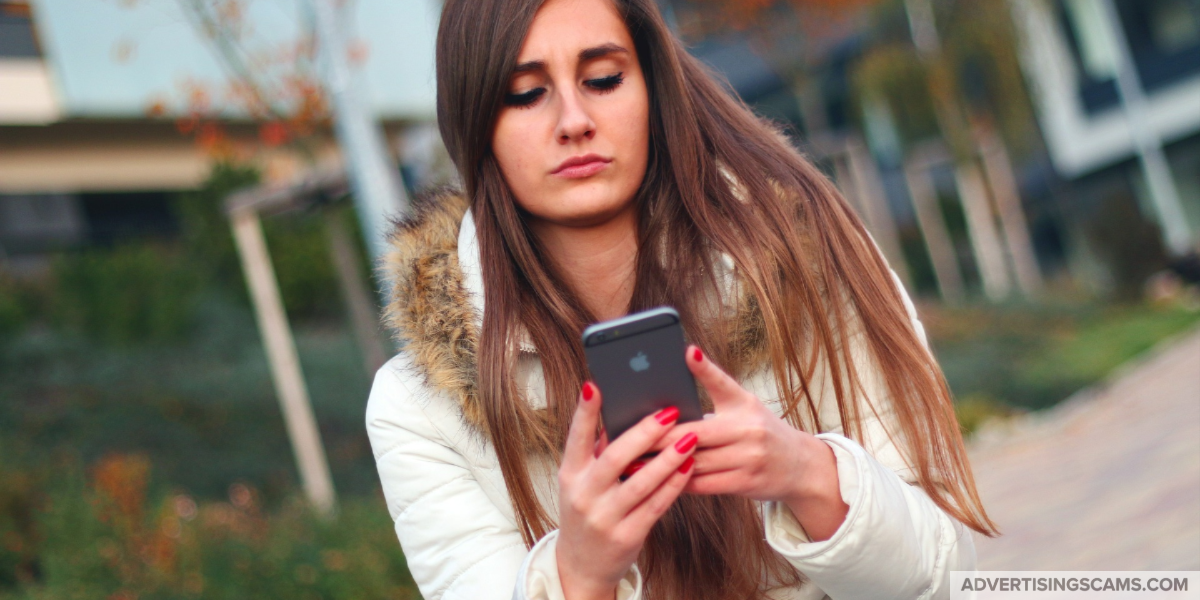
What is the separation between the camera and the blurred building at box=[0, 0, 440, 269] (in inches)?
376

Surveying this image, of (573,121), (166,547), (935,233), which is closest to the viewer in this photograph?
(573,121)

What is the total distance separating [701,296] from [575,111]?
0.43 metres

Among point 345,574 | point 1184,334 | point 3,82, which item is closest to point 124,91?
point 3,82

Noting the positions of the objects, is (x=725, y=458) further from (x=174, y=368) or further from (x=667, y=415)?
(x=174, y=368)

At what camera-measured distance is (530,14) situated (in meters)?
1.94

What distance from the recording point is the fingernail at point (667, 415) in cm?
145

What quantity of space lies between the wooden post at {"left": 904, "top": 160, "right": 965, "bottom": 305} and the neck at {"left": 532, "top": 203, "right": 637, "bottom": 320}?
15265mm

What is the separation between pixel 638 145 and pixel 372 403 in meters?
0.74

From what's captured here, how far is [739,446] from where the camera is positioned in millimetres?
1460

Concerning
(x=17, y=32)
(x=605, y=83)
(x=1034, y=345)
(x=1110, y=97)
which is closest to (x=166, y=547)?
(x=605, y=83)

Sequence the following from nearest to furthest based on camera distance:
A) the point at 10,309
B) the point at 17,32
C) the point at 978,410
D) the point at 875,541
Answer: the point at 875,541 < the point at 10,309 < the point at 978,410 < the point at 17,32

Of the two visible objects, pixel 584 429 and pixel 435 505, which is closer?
pixel 584 429

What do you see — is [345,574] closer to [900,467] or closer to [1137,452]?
[900,467]

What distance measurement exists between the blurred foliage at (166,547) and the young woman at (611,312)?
9.87 ft
